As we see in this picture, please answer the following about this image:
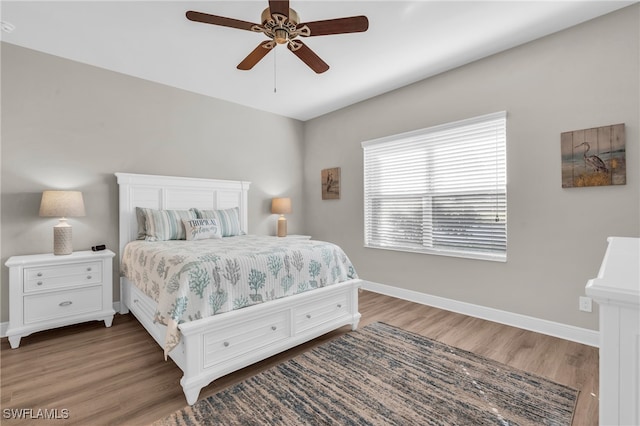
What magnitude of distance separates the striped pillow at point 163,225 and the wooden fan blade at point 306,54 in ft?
7.06

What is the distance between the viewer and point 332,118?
467 centimetres

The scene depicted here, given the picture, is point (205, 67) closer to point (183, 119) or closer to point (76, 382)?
point (183, 119)

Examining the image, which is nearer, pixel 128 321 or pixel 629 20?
pixel 629 20

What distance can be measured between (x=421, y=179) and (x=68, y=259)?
371 cm

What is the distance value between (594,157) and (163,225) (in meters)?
4.02

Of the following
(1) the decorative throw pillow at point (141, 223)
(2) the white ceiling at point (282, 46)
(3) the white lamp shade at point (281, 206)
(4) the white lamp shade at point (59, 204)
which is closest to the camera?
(2) the white ceiling at point (282, 46)

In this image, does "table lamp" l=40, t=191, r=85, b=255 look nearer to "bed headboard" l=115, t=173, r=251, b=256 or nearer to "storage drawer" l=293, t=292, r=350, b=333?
"bed headboard" l=115, t=173, r=251, b=256

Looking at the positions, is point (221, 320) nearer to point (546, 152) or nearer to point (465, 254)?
point (465, 254)

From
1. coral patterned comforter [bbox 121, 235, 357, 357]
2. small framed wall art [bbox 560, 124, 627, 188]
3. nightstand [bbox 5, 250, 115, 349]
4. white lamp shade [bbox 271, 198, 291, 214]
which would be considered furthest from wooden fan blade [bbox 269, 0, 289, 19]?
white lamp shade [bbox 271, 198, 291, 214]

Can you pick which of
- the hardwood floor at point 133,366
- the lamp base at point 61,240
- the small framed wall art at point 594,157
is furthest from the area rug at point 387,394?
the lamp base at point 61,240

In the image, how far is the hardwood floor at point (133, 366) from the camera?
67.5 inches

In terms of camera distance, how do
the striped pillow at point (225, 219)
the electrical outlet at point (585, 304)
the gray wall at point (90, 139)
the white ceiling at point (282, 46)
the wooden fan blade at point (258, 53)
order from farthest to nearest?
the striped pillow at point (225, 219), the gray wall at point (90, 139), the electrical outlet at point (585, 304), the white ceiling at point (282, 46), the wooden fan blade at point (258, 53)

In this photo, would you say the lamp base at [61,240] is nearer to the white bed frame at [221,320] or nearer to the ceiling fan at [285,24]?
the white bed frame at [221,320]

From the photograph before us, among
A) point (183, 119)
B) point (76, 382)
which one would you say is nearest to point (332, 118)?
point (183, 119)
